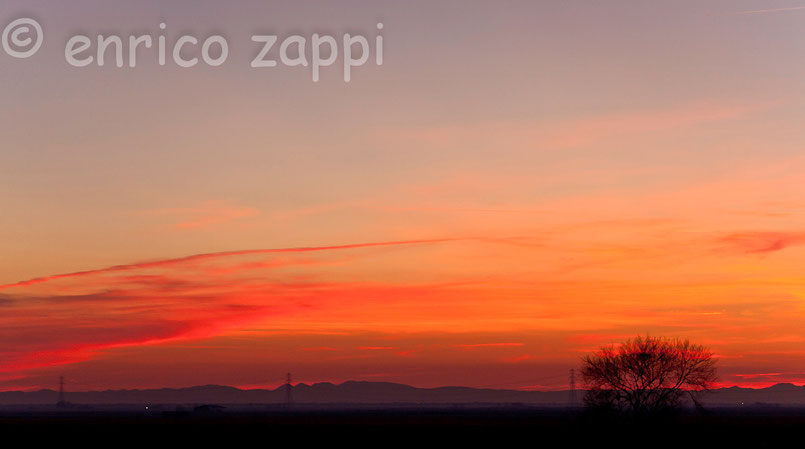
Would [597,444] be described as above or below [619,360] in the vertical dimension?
below

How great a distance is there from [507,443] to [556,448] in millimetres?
13302

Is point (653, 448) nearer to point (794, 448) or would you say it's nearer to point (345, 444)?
point (794, 448)

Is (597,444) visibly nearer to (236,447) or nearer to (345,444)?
(345,444)

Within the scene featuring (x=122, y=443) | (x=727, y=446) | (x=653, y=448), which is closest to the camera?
(x=653, y=448)

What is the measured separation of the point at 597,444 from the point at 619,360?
1309 centimetres

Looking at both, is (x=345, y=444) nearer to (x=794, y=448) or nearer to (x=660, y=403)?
(x=660, y=403)

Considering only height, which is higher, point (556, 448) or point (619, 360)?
point (619, 360)

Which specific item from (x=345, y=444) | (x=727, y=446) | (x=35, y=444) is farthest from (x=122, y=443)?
(x=727, y=446)

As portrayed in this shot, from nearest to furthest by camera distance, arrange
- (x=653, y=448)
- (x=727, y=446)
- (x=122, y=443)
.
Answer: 1. (x=653, y=448)
2. (x=727, y=446)
3. (x=122, y=443)

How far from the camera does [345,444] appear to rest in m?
89.1

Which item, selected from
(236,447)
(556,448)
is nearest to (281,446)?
(236,447)

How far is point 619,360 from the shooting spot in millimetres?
89875

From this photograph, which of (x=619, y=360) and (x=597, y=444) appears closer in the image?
(x=597, y=444)

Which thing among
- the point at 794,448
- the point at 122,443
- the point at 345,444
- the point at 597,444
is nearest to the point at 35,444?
the point at 122,443
